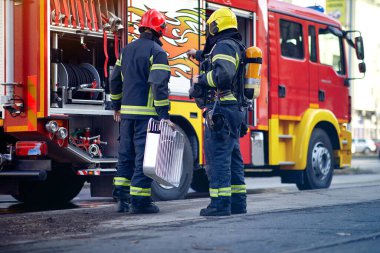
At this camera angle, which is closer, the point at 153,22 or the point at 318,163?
the point at 153,22

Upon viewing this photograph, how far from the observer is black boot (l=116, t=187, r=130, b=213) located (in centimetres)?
834

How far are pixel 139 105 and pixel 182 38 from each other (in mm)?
2512

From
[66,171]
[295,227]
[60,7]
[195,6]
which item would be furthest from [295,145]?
[295,227]

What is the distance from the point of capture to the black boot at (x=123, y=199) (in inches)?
328

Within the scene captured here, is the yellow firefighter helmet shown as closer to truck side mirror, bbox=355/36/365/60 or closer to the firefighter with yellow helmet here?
the firefighter with yellow helmet

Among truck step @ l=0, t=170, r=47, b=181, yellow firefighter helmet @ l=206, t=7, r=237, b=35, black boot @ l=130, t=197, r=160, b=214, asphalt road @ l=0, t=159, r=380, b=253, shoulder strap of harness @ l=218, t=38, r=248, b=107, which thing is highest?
yellow firefighter helmet @ l=206, t=7, r=237, b=35

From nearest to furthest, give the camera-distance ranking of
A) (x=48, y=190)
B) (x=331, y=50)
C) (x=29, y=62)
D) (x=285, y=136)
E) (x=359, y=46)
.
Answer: (x=29, y=62), (x=48, y=190), (x=285, y=136), (x=359, y=46), (x=331, y=50)

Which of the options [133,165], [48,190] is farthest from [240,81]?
[48,190]

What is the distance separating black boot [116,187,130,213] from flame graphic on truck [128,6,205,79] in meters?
2.40

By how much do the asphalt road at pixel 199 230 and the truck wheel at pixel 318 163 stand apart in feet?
10.6

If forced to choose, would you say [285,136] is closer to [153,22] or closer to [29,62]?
[153,22]

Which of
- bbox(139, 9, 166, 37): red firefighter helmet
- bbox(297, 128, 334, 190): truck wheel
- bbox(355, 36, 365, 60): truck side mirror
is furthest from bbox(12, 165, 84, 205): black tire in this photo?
bbox(355, 36, 365, 60): truck side mirror

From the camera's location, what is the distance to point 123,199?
837 centimetres

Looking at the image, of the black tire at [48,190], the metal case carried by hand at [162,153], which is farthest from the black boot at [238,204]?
the black tire at [48,190]
